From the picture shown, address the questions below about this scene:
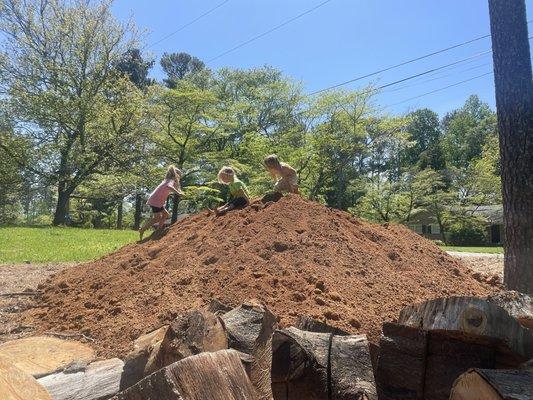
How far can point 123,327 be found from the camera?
4148 mm

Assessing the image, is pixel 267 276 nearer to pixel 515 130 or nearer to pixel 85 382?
pixel 85 382

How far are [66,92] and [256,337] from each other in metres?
25.9

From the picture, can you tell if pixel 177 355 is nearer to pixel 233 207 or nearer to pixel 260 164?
pixel 233 207

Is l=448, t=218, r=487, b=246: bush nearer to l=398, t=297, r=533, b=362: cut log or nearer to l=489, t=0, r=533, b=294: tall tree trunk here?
l=489, t=0, r=533, b=294: tall tree trunk

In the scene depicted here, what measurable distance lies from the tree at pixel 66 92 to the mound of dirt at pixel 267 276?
2051 centimetres

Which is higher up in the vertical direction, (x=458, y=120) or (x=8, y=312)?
(x=458, y=120)

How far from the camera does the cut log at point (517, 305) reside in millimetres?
2621

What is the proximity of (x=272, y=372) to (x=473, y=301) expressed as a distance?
940 millimetres

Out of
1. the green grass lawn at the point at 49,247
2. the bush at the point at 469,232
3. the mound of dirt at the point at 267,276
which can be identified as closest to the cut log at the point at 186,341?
the mound of dirt at the point at 267,276

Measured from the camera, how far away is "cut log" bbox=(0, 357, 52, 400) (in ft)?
6.07

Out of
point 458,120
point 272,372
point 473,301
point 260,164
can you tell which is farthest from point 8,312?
point 458,120

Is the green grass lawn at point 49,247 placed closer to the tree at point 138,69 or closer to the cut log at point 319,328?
the cut log at point 319,328

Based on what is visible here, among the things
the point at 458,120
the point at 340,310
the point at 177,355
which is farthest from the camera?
the point at 458,120

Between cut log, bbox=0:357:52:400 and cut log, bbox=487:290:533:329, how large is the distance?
2113mm
